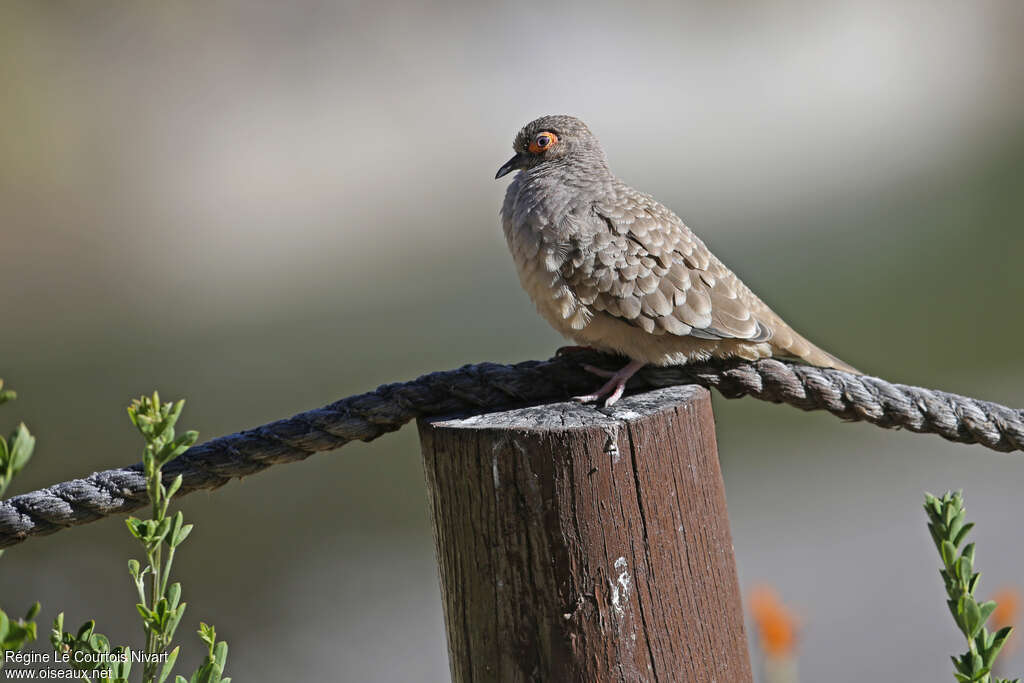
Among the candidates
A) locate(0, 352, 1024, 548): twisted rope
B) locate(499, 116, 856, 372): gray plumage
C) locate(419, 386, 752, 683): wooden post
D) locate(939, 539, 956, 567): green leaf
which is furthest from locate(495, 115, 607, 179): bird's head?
locate(939, 539, 956, 567): green leaf

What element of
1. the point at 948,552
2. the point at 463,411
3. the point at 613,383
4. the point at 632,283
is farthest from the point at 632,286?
the point at 948,552

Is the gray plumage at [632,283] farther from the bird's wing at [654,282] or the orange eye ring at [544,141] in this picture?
the orange eye ring at [544,141]

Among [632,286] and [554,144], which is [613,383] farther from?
[554,144]

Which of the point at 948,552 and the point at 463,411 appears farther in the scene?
the point at 463,411

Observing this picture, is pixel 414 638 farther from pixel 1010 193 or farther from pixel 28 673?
pixel 1010 193

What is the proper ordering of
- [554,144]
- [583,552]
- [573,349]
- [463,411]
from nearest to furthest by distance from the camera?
[583,552] → [463,411] → [573,349] → [554,144]

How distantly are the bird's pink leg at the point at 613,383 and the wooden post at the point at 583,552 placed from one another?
0.31 meters

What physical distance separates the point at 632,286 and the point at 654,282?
0.09 m

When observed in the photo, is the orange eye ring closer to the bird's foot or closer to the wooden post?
the bird's foot

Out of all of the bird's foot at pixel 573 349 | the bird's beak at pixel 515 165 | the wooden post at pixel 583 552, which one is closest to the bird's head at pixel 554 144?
the bird's beak at pixel 515 165

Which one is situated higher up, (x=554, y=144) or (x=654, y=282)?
(x=554, y=144)

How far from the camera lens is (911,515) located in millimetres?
7605

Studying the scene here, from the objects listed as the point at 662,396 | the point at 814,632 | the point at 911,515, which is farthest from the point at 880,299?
the point at 662,396

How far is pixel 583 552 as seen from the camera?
2320mm
